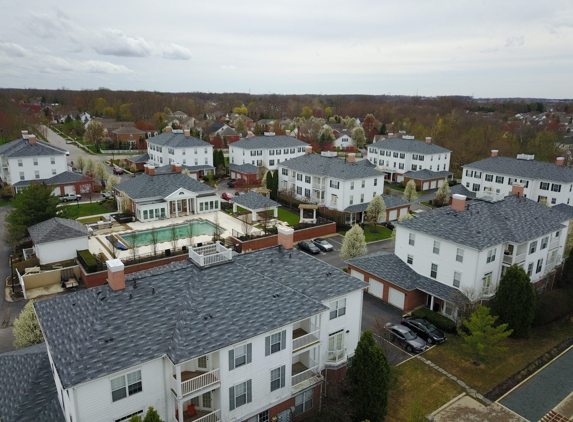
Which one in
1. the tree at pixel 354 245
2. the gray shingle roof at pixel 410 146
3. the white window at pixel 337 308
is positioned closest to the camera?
the white window at pixel 337 308

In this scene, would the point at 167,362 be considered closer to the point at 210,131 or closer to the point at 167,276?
the point at 167,276

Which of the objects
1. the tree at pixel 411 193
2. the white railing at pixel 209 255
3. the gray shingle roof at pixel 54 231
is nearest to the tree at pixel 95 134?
the gray shingle roof at pixel 54 231

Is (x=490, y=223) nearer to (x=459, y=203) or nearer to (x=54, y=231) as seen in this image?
(x=459, y=203)

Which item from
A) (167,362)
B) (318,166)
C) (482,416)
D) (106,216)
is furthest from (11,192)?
(482,416)

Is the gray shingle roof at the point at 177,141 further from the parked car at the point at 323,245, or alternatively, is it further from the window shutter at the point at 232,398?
the window shutter at the point at 232,398

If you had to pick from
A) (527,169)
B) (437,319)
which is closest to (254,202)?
(437,319)

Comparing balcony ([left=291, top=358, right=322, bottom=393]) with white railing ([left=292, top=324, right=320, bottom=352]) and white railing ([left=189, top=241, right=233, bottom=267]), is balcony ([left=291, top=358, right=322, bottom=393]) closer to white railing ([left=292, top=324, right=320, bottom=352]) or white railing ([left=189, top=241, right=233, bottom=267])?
white railing ([left=292, top=324, right=320, bottom=352])

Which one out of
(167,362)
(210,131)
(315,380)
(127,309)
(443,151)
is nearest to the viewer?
(167,362)
